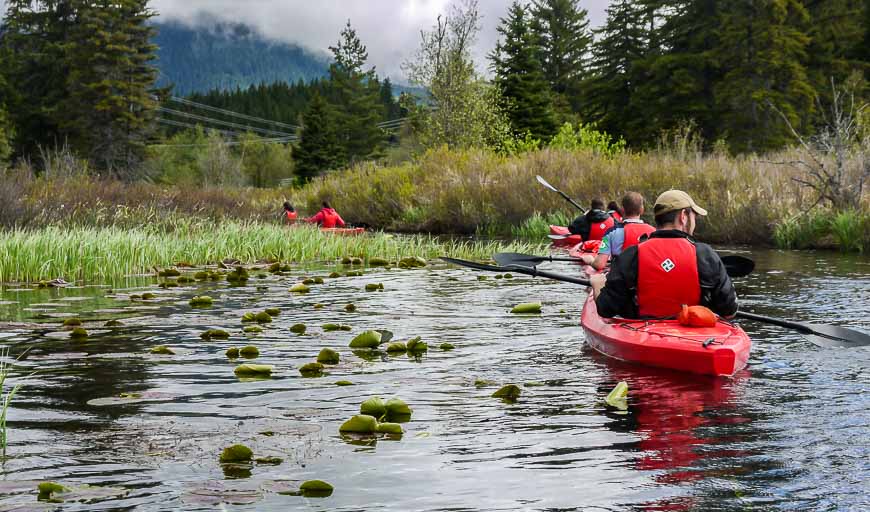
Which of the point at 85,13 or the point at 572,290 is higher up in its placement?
the point at 85,13

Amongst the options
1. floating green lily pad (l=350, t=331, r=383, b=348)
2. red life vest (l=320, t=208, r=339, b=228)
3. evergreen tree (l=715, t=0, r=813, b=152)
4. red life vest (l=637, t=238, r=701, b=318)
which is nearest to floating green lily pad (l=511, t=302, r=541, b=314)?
floating green lily pad (l=350, t=331, r=383, b=348)

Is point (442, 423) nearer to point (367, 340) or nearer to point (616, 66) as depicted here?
point (367, 340)

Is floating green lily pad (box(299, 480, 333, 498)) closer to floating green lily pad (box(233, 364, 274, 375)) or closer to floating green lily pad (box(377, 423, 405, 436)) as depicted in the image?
floating green lily pad (box(377, 423, 405, 436))

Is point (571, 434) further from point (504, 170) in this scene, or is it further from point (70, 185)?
point (504, 170)

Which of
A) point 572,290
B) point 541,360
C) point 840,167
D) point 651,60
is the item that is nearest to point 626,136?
point 651,60

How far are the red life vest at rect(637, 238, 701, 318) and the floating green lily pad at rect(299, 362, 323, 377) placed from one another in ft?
8.28

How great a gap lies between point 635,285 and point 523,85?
50.7 metres

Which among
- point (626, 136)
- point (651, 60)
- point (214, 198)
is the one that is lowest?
point (214, 198)

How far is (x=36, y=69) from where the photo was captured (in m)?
62.5

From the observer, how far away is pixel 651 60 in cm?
5134

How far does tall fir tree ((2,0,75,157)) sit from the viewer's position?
59.7 meters

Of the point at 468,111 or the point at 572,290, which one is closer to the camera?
the point at 572,290

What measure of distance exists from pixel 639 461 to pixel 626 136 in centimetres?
4879

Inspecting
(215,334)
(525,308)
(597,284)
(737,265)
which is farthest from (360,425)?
(525,308)
